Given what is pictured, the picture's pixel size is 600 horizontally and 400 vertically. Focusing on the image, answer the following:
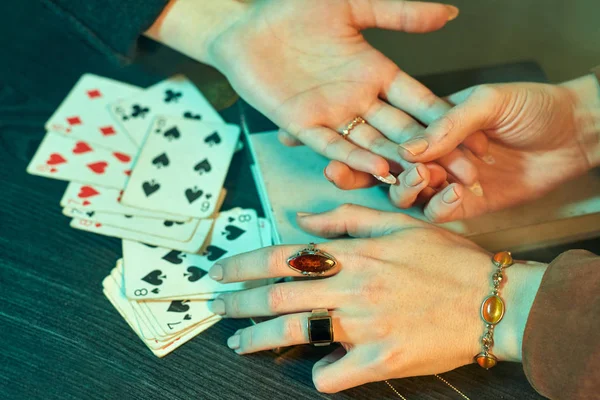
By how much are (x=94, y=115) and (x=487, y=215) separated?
102 cm

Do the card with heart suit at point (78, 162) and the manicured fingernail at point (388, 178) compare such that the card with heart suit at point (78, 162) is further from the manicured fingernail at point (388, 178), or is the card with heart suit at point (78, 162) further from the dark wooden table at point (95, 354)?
the manicured fingernail at point (388, 178)

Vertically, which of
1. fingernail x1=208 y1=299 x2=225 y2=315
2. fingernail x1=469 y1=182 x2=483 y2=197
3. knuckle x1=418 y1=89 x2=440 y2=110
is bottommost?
fingernail x1=208 y1=299 x2=225 y2=315

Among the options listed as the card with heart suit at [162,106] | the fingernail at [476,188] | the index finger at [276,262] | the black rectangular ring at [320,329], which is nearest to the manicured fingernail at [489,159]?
the fingernail at [476,188]

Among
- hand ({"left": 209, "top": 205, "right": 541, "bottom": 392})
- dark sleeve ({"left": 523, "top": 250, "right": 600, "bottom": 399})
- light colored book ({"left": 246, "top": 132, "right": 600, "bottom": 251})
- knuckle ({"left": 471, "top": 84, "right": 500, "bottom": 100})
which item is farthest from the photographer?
light colored book ({"left": 246, "top": 132, "right": 600, "bottom": 251})

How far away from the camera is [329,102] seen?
51.2 inches

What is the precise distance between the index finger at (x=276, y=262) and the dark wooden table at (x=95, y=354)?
120mm

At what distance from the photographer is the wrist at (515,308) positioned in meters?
1.01

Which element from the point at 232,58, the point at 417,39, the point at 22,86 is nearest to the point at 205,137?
the point at 232,58

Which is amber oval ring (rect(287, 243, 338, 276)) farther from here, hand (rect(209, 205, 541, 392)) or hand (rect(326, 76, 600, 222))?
hand (rect(326, 76, 600, 222))

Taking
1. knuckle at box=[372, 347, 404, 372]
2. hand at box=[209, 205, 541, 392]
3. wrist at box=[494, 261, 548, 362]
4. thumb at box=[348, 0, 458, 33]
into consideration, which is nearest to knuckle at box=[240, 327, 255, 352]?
hand at box=[209, 205, 541, 392]

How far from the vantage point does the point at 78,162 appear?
1402mm

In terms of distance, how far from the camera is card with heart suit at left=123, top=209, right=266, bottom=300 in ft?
3.82

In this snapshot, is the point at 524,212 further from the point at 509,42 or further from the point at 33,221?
the point at 33,221

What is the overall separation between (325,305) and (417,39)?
878mm
